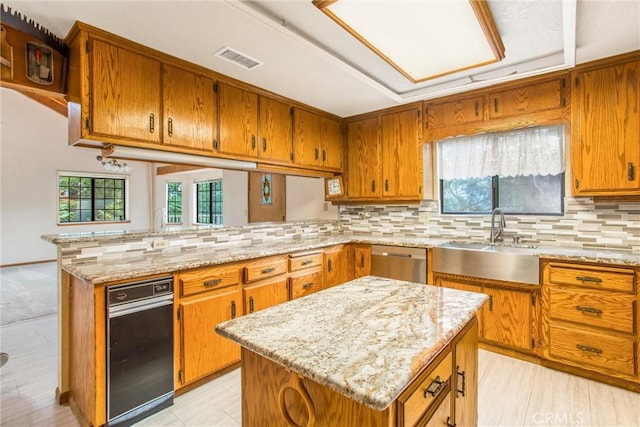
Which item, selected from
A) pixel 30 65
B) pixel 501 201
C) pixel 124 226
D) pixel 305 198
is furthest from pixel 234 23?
pixel 124 226

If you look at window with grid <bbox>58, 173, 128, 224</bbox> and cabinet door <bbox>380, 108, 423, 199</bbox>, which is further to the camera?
window with grid <bbox>58, 173, 128, 224</bbox>

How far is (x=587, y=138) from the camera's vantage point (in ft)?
8.33

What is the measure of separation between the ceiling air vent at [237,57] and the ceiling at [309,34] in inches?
1.7

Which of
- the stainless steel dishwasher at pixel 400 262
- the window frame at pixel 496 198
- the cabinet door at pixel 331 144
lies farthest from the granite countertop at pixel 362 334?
the cabinet door at pixel 331 144

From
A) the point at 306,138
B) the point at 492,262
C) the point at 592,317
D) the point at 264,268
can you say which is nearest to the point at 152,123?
the point at 264,268

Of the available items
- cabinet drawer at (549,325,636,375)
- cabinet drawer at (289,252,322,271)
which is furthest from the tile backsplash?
cabinet drawer at (289,252,322,271)

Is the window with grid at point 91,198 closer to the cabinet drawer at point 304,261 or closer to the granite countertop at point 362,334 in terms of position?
the cabinet drawer at point 304,261

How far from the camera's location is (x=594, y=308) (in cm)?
229

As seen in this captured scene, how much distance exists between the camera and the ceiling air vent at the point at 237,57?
7.43ft

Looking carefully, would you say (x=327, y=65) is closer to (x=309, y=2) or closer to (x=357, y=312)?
(x=309, y=2)

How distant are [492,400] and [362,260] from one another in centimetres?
177

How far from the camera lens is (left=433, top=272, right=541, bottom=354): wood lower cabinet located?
8.35 feet

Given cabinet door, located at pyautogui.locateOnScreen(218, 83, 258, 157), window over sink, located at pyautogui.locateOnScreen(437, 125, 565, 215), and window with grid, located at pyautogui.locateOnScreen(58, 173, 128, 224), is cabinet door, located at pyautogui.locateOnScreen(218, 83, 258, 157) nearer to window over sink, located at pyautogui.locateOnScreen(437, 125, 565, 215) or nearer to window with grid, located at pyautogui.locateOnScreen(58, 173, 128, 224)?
window over sink, located at pyautogui.locateOnScreen(437, 125, 565, 215)

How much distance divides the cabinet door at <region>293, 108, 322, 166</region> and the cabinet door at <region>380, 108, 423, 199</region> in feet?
2.59
